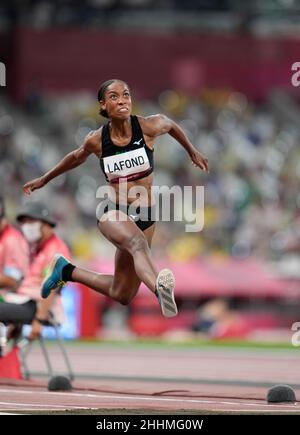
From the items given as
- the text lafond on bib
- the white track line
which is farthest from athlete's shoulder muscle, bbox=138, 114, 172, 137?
the white track line

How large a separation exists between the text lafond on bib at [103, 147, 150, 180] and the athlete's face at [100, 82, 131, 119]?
0.31 metres

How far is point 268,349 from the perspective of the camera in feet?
66.6

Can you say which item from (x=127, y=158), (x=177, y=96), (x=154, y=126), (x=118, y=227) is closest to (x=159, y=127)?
(x=154, y=126)

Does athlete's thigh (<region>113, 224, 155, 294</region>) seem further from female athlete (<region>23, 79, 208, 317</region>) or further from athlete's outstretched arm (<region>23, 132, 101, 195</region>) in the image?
athlete's outstretched arm (<region>23, 132, 101, 195</region>)

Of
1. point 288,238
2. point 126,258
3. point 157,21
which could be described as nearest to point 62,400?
point 126,258

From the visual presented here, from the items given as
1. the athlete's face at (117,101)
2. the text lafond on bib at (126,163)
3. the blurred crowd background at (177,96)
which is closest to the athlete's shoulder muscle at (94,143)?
the text lafond on bib at (126,163)

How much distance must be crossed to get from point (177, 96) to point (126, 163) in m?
19.8

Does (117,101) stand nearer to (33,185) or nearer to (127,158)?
(127,158)

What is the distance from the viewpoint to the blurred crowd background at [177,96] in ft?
88.1

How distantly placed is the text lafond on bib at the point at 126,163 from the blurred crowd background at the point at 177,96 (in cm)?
1480

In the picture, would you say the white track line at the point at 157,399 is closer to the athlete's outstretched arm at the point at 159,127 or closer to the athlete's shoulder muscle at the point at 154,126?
the athlete's outstretched arm at the point at 159,127

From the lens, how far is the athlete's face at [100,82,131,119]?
10.9 m

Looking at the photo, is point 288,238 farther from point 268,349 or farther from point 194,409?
point 194,409

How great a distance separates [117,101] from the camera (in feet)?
35.7
